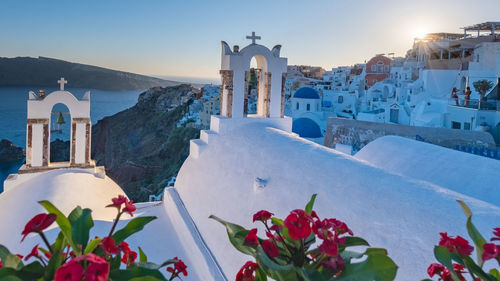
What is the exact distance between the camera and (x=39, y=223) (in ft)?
3.95

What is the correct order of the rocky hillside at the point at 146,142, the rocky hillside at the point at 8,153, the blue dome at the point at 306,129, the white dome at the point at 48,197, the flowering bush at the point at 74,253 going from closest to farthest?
the flowering bush at the point at 74,253, the white dome at the point at 48,197, the blue dome at the point at 306,129, the rocky hillside at the point at 146,142, the rocky hillside at the point at 8,153

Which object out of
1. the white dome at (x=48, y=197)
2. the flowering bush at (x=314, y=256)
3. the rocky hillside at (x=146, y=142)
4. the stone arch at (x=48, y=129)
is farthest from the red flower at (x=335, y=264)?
the rocky hillside at (x=146, y=142)

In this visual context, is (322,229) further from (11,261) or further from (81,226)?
(11,261)

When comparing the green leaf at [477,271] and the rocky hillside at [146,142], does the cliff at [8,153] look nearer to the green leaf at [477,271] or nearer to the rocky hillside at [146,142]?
the rocky hillside at [146,142]

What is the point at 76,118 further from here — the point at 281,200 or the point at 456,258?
the point at 456,258

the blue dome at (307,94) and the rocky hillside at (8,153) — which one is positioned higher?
the blue dome at (307,94)

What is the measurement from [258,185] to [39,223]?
321 cm

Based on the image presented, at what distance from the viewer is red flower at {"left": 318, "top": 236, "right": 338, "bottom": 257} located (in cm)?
119

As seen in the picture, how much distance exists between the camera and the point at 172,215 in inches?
241

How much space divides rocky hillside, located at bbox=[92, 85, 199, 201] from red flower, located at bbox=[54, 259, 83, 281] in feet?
80.6

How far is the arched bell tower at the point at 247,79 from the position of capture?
21.2 feet

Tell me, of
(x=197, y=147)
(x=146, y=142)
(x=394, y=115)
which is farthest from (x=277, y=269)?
(x=146, y=142)

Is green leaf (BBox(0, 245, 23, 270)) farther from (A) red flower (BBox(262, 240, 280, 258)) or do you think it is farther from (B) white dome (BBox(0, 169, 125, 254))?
(B) white dome (BBox(0, 169, 125, 254))

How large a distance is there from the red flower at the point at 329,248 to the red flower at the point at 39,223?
832mm
